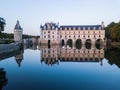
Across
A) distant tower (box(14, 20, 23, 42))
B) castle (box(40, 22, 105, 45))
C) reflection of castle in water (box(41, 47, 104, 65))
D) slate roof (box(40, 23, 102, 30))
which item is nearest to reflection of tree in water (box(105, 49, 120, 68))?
reflection of castle in water (box(41, 47, 104, 65))

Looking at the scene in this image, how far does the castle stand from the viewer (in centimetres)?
5422

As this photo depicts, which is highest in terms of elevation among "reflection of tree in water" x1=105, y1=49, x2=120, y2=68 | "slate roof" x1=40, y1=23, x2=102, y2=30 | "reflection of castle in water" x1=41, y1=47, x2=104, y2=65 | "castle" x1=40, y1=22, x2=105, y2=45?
"slate roof" x1=40, y1=23, x2=102, y2=30

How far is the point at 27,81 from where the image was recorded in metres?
10.8

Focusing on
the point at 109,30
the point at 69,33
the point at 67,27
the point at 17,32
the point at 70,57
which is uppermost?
the point at 67,27

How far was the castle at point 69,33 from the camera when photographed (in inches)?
2135

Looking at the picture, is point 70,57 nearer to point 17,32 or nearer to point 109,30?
point 17,32

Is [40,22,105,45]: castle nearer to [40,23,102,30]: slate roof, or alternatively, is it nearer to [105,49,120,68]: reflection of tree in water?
[40,23,102,30]: slate roof

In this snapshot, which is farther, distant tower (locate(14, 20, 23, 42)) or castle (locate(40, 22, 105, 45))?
castle (locate(40, 22, 105, 45))

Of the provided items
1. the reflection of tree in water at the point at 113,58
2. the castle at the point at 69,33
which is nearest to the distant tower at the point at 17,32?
the castle at the point at 69,33

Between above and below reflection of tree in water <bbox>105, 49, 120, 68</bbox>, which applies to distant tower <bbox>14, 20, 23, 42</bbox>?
above

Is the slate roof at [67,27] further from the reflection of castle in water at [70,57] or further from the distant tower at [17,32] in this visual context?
the reflection of castle in water at [70,57]

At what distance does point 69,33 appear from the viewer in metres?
55.2

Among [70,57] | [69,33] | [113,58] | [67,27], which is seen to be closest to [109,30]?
[69,33]

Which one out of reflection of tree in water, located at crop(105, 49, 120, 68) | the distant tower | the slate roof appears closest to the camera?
reflection of tree in water, located at crop(105, 49, 120, 68)
